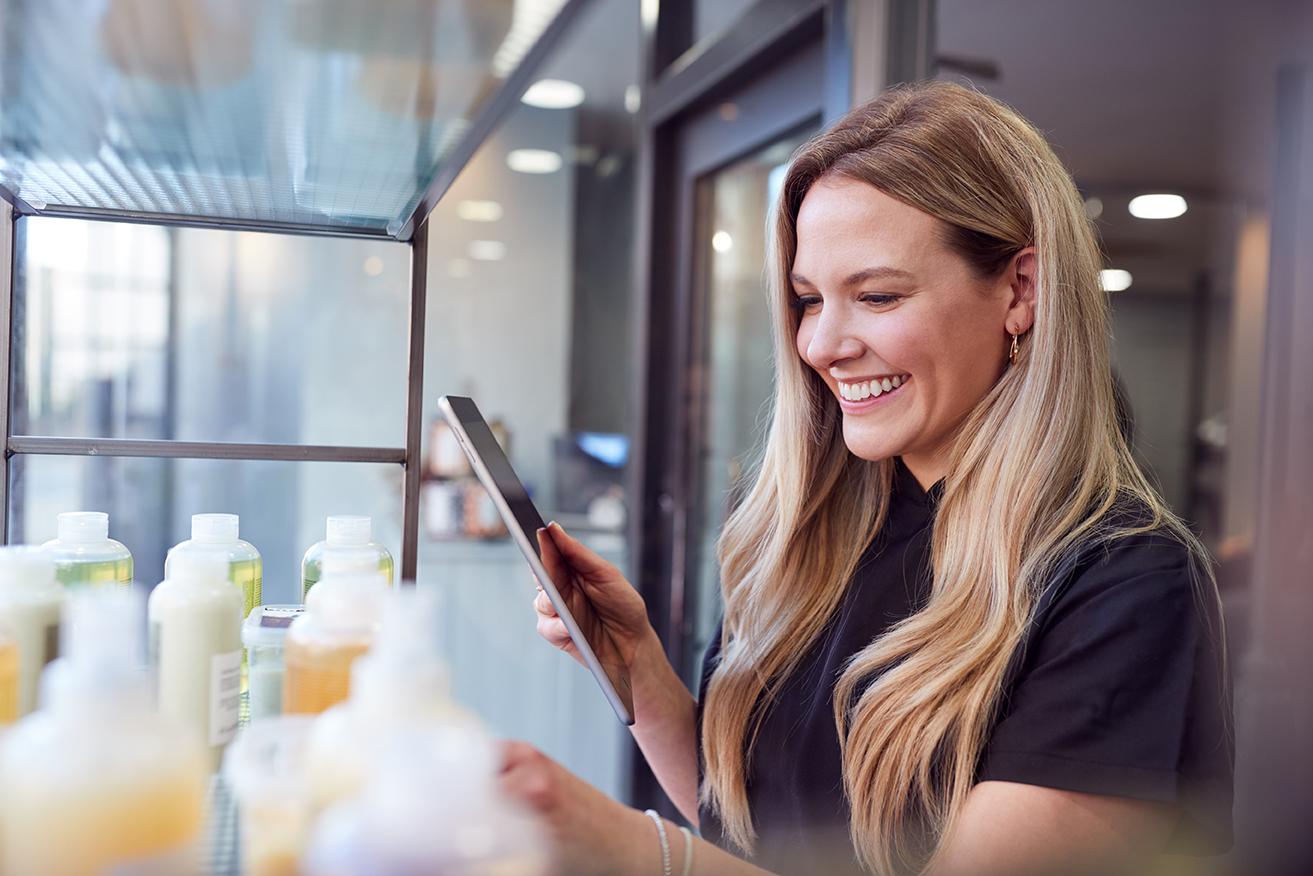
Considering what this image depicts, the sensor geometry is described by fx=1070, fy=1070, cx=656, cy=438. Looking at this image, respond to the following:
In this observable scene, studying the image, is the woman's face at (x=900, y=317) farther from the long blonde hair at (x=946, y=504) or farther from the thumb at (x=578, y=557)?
the thumb at (x=578, y=557)

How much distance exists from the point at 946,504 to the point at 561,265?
9.08ft

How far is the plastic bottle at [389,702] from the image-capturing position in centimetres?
47

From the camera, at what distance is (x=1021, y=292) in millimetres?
1189

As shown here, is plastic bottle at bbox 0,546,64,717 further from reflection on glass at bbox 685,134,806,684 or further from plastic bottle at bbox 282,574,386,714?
reflection on glass at bbox 685,134,806,684

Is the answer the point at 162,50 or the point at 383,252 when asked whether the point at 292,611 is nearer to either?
the point at 162,50

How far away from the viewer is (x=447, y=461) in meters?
3.59

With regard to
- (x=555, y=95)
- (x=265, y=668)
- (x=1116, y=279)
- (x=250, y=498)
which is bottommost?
(x=250, y=498)

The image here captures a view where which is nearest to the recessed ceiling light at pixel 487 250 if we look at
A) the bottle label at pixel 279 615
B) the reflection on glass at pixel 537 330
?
the reflection on glass at pixel 537 330

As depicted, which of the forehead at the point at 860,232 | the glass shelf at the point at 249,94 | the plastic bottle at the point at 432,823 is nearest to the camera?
the plastic bottle at the point at 432,823

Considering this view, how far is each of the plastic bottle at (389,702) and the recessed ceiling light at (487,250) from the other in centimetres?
333

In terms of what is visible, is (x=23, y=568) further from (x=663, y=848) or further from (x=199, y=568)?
(x=663, y=848)

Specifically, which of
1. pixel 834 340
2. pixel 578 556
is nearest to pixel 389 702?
pixel 578 556

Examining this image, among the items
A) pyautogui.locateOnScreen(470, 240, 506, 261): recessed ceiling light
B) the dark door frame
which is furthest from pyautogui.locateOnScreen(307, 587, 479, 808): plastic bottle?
pyautogui.locateOnScreen(470, 240, 506, 261): recessed ceiling light

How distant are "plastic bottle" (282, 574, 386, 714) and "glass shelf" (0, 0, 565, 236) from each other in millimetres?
301
